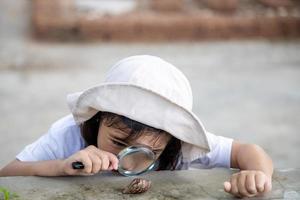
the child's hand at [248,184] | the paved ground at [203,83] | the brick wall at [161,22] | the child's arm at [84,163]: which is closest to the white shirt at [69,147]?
the child's arm at [84,163]

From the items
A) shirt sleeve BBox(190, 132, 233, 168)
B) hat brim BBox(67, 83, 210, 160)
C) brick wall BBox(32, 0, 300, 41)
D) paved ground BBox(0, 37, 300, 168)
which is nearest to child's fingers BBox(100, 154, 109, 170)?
hat brim BBox(67, 83, 210, 160)

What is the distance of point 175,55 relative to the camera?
5.22m

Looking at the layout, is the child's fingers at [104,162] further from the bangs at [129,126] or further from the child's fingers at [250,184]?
the child's fingers at [250,184]

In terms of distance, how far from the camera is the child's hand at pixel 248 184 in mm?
1600

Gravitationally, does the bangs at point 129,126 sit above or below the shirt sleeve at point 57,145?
above

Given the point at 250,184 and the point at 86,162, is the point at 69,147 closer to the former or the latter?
the point at 86,162

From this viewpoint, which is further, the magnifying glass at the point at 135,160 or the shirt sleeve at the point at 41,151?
the shirt sleeve at the point at 41,151

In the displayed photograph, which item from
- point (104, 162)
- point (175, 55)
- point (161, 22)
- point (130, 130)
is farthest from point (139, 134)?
point (161, 22)

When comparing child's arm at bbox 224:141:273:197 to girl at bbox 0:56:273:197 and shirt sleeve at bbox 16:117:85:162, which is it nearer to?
girl at bbox 0:56:273:197

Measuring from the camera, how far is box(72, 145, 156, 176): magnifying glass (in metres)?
1.68

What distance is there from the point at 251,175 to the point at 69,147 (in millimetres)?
549

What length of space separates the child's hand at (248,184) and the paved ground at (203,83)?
1.99 meters

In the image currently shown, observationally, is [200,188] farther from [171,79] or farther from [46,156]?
[46,156]

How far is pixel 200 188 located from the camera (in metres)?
1.66
